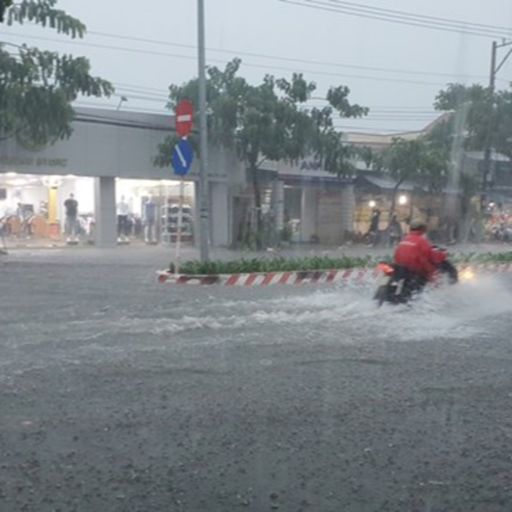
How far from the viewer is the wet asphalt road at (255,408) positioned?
15.1 ft

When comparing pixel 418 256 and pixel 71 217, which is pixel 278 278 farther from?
pixel 71 217

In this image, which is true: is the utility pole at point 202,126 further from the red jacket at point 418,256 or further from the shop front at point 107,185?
the shop front at point 107,185

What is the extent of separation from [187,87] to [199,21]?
12.8 m

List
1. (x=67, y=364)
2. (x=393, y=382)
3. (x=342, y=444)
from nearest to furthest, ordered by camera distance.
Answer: (x=342, y=444), (x=393, y=382), (x=67, y=364)

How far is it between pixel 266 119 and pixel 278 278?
14580 mm

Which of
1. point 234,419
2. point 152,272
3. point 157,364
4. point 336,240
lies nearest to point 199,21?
point 152,272

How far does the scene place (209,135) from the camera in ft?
102

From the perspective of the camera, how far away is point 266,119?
30.0m

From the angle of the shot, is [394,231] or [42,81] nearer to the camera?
[42,81]

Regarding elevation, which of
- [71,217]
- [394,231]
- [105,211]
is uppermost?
[105,211]

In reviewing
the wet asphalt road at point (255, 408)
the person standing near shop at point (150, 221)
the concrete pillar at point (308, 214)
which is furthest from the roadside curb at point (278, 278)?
the concrete pillar at point (308, 214)

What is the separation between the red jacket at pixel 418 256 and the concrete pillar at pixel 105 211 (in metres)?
19.7

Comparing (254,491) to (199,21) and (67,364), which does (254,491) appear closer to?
(67,364)

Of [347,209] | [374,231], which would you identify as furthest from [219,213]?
[347,209]
